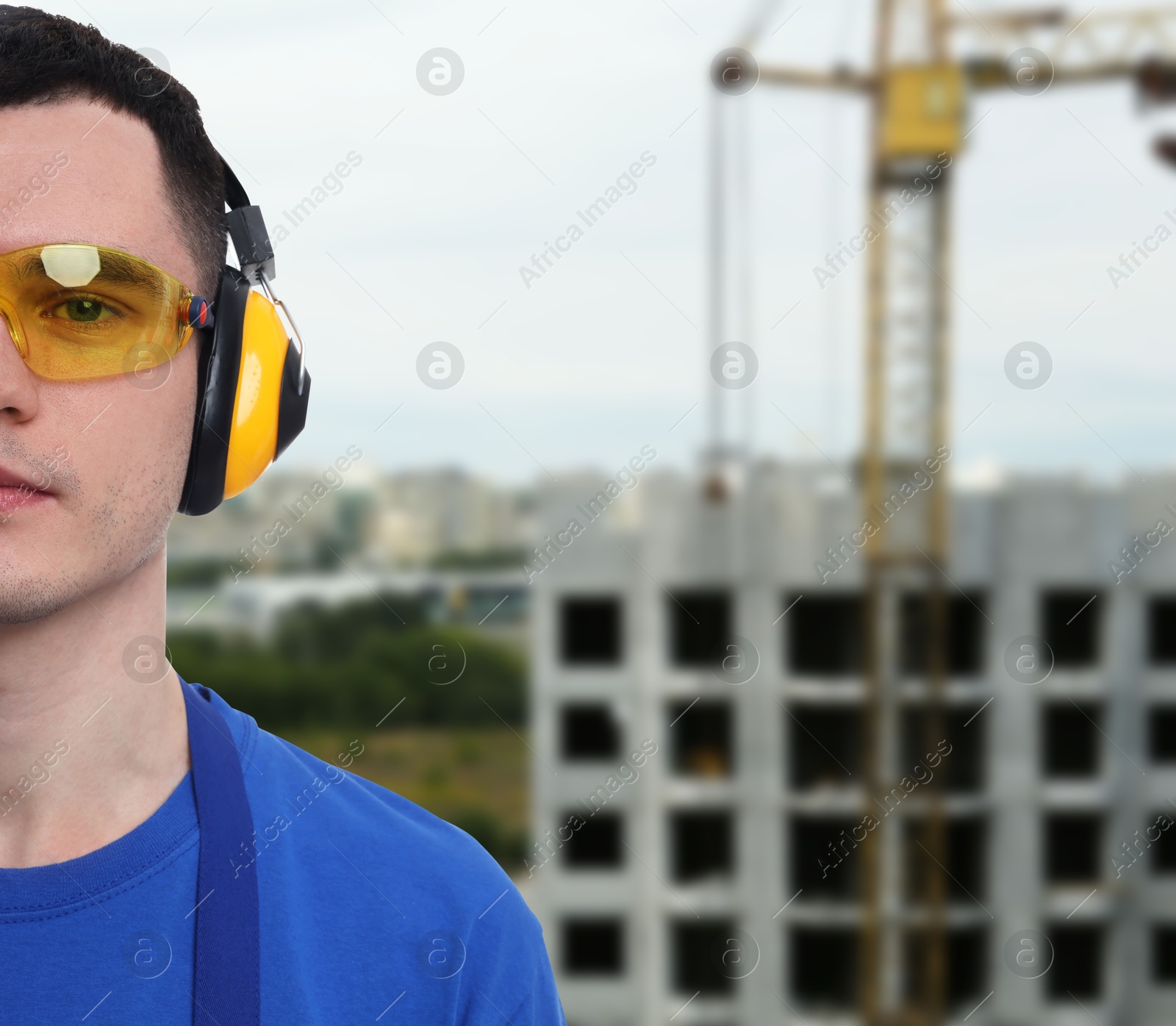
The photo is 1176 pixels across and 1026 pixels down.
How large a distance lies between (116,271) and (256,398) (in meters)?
0.20

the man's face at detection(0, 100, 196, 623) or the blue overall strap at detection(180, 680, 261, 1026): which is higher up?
the man's face at detection(0, 100, 196, 623)

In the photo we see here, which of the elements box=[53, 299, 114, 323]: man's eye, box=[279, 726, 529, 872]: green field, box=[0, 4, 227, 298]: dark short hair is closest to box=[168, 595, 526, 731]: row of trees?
box=[279, 726, 529, 872]: green field

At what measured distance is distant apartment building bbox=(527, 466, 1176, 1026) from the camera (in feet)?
38.9

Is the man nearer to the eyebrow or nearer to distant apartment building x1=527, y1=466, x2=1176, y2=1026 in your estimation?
the eyebrow

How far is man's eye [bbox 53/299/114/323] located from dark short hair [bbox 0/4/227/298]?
0.43 ft

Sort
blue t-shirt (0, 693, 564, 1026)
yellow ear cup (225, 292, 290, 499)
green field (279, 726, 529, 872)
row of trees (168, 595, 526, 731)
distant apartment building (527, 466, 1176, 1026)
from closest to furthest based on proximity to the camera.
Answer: blue t-shirt (0, 693, 564, 1026), yellow ear cup (225, 292, 290, 499), distant apartment building (527, 466, 1176, 1026), row of trees (168, 595, 526, 731), green field (279, 726, 529, 872)

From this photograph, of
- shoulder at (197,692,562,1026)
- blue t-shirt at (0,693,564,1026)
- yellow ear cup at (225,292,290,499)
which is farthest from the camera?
yellow ear cup at (225,292,290,499)

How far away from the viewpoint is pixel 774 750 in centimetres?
1290

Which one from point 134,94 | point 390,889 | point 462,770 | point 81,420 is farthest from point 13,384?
point 462,770

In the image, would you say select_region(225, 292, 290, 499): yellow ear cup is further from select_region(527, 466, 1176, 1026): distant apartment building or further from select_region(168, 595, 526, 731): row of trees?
select_region(168, 595, 526, 731): row of trees

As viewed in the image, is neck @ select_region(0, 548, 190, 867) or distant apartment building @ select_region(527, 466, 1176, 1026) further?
distant apartment building @ select_region(527, 466, 1176, 1026)

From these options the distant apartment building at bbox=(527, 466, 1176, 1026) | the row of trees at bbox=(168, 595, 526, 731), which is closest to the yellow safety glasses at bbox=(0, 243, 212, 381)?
the distant apartment building at bbox=(527, 466, 1176, 1026)

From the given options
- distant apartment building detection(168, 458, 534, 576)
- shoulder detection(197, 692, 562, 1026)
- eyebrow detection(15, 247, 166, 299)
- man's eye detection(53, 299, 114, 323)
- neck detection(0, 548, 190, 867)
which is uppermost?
eyebrow detection(15, 247, 166, 299)

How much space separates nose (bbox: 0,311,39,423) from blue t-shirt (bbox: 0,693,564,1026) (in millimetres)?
408
